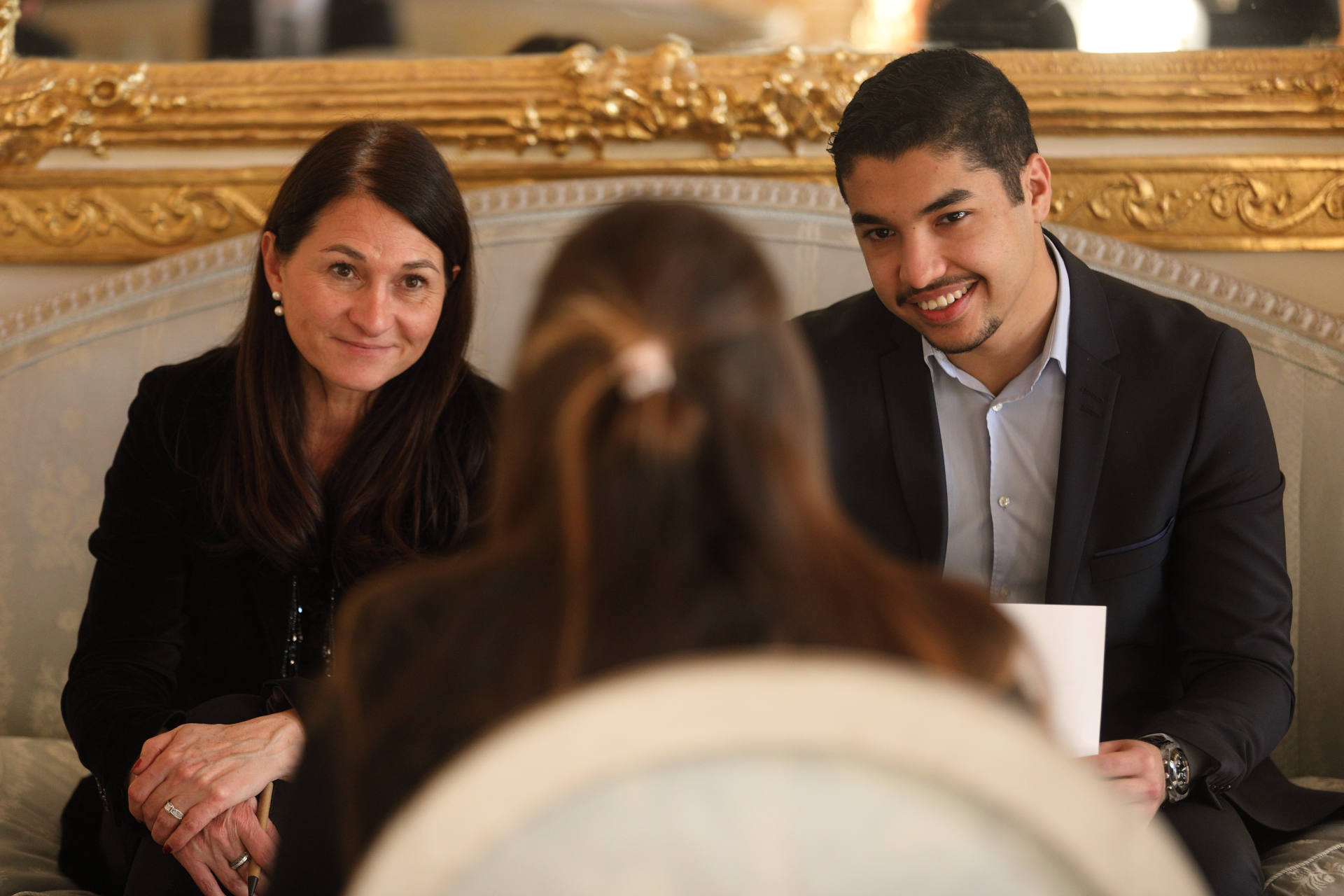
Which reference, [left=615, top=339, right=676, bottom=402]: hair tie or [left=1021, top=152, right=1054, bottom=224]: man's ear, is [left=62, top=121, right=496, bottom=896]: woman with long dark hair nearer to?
[left=1021, top=152, right=1054, bottom=224]: man's ear

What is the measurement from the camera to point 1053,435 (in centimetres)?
154

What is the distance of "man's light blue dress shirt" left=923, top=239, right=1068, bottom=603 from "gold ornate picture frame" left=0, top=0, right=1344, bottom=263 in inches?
19.7

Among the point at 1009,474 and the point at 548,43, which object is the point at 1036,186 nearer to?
the point at 1009,474

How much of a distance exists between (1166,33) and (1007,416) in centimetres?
80

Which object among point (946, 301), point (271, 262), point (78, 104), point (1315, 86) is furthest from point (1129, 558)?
point (78, 104)

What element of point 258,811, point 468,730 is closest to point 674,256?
point 468,730

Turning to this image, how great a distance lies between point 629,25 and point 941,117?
752 millimetres

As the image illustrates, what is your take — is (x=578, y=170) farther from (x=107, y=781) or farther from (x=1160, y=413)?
(x=107, y=781)

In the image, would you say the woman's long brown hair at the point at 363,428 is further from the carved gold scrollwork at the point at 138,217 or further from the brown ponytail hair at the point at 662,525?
the brown ponytail hair at the point at 662,525

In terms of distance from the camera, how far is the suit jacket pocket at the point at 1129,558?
1.46 meters

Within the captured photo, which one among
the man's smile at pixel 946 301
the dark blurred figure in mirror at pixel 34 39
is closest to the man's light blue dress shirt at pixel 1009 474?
the man's smile at pixel 946 301

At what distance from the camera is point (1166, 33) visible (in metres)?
1.91

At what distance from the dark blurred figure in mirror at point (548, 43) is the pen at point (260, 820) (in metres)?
1.26

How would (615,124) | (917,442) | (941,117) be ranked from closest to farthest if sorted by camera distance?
(941,117) < (917,442) < (615,124)
